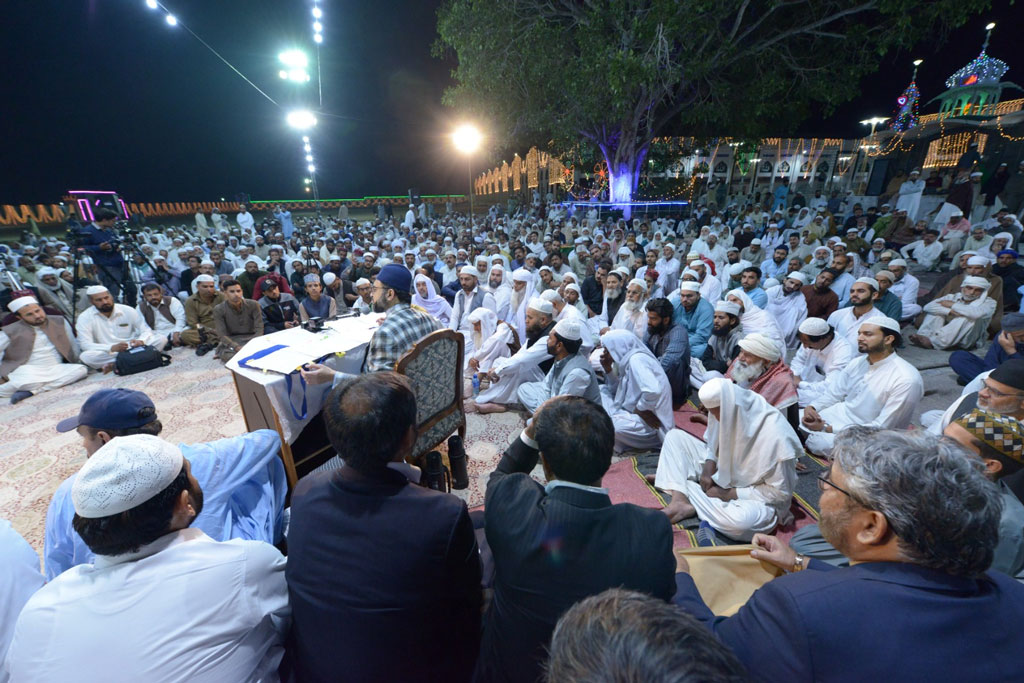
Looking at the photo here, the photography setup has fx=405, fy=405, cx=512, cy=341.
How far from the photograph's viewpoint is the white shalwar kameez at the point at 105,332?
4.81 metres

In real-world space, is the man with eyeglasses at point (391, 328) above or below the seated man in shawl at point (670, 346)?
above

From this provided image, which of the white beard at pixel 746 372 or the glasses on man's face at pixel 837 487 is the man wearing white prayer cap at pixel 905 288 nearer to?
the white beard at pixel 746 372

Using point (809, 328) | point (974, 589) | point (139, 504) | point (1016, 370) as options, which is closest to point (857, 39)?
point (809, 328)

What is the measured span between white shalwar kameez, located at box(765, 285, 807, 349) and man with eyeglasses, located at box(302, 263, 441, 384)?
4.79 metres

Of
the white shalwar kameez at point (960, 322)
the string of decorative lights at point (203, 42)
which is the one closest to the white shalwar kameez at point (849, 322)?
the white shalwar kameez at point (960, 322)

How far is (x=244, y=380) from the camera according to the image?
269cm

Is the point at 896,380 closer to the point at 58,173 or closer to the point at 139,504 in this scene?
the point at 139,504

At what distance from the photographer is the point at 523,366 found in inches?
150

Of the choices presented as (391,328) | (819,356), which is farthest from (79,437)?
(819,356)

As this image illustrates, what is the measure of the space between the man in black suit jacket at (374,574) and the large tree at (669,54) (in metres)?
10.3

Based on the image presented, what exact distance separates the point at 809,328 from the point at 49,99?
24.5 meters

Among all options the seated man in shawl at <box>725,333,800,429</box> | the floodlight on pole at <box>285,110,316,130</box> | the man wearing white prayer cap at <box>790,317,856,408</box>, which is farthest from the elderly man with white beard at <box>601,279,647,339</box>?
the floodlight on pole at <box>285,110,316,130</box>

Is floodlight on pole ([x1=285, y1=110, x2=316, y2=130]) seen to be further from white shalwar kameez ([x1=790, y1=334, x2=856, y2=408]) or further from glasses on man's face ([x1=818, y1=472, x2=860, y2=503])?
glasses on man's face ([x1=818, y1=472, x2=860, y2=503])

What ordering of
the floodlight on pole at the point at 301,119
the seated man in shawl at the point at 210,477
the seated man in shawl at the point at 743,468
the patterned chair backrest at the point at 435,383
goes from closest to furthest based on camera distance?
1. the seated man in shawl at the point at 210,477
2. the seated man in shawl at the point at 743,468
3. the patterned chair backrest at the point at 435,383
4. the floodlight on pole at the point at 301,119
